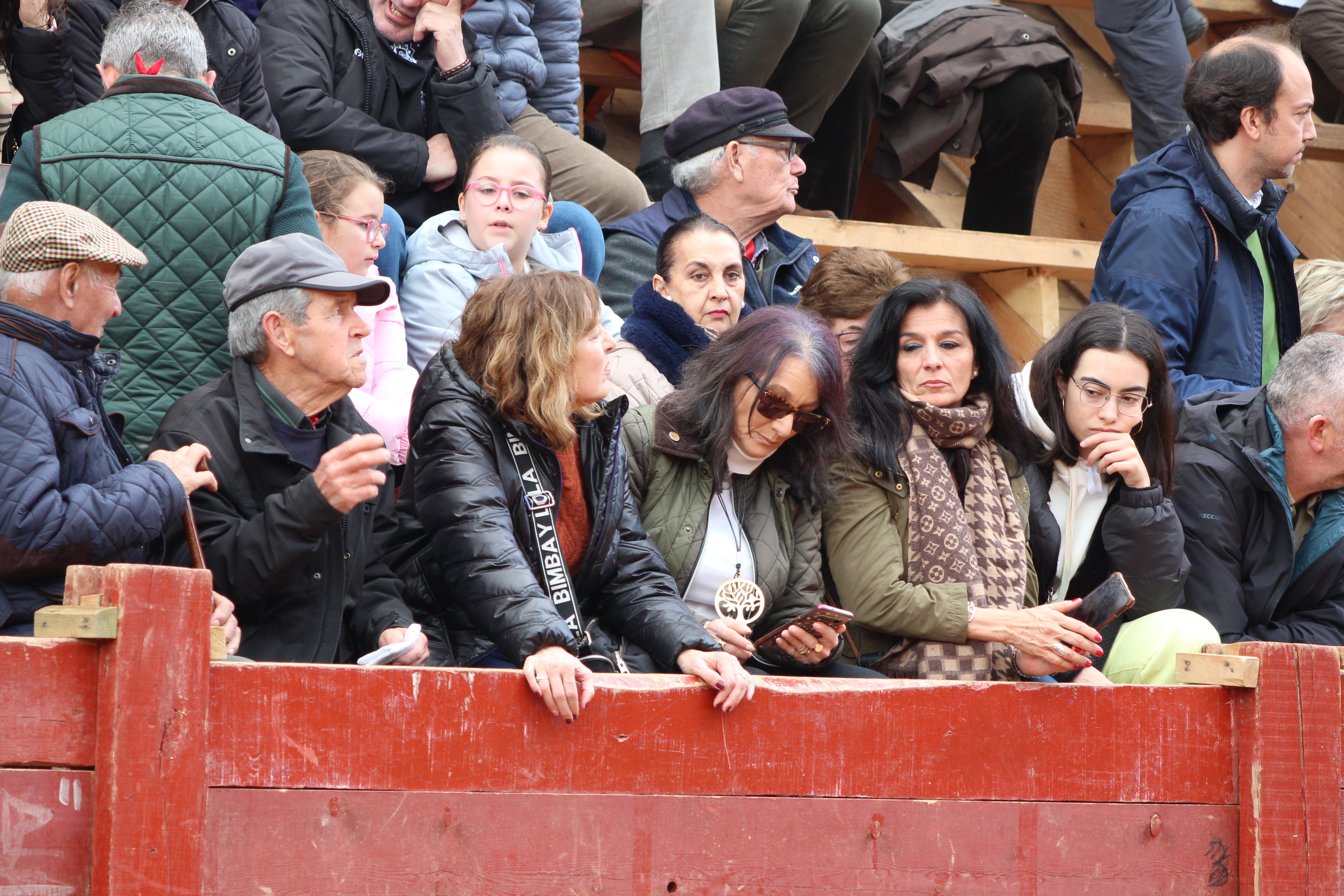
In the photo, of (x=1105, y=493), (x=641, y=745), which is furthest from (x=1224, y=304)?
(x=641, y=745)

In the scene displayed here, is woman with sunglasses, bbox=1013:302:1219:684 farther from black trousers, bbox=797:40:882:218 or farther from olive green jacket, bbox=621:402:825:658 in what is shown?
black trousers, bbox=797:40:882:218

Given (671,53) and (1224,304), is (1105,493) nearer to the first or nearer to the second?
(1224,304)

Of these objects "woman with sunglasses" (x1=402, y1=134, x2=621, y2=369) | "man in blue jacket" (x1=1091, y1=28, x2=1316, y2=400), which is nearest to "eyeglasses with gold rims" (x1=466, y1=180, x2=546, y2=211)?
"woman with sunglasses" (x1=402, y1=134, x2=621, y2=369)

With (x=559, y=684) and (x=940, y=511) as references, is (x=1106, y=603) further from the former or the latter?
(x=559, y=684)

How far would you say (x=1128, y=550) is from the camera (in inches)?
141

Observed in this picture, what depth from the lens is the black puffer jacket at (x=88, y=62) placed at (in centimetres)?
404

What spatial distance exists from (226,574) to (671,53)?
3.44 m

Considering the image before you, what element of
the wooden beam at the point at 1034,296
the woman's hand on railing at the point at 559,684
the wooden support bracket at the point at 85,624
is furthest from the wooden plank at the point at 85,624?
the wooden beam at the point at 1034,296

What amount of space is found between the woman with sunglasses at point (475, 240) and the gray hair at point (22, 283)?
1360 mm

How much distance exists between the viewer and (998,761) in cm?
289

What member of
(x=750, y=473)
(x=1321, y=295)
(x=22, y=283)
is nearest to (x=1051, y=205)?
(x=1321, y=295)

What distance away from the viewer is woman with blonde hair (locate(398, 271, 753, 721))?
2.87 metres

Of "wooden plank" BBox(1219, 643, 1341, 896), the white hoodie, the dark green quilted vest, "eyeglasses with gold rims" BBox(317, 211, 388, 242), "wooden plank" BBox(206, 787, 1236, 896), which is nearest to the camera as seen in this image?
"wooden plank" BBox(206, 787, 1236, 896)

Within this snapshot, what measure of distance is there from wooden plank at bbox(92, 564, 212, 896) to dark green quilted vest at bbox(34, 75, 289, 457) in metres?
1.17
